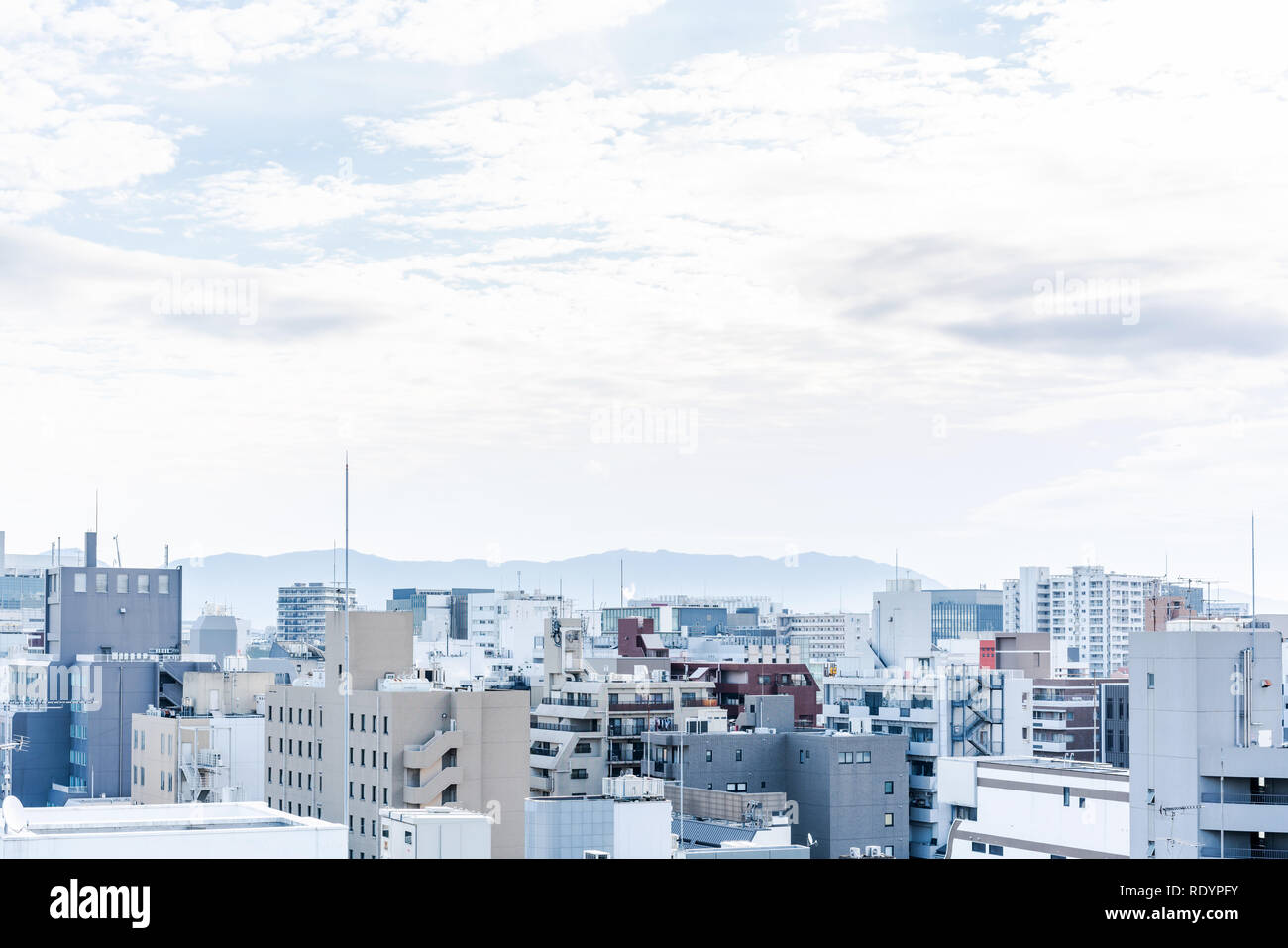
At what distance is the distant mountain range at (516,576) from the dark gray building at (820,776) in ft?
248

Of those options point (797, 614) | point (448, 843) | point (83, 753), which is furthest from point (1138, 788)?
point (797, 614)

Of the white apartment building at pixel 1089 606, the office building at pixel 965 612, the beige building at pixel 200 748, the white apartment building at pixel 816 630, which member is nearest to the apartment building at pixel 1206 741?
the beige building at pixel 200 748

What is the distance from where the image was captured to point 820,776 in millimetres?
24703

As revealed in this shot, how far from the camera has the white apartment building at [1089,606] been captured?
252 ft

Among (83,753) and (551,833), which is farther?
(83,753)

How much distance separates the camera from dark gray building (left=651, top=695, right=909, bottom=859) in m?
24.4

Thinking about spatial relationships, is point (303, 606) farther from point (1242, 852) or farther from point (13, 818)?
point (13, 818)

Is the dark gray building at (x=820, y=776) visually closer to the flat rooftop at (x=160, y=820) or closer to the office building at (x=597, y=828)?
the office building at (x=597, y=828)

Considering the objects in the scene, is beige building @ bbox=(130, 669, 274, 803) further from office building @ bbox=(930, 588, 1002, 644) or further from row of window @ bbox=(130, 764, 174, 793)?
office building @ bbox=(930, 588, 1002, 644)

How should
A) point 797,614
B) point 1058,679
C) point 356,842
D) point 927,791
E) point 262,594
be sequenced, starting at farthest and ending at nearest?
point 262,594 < point 797,614 < point 1058,679 < point 927,791 < point 356,842

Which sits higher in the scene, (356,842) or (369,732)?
(369,732)
